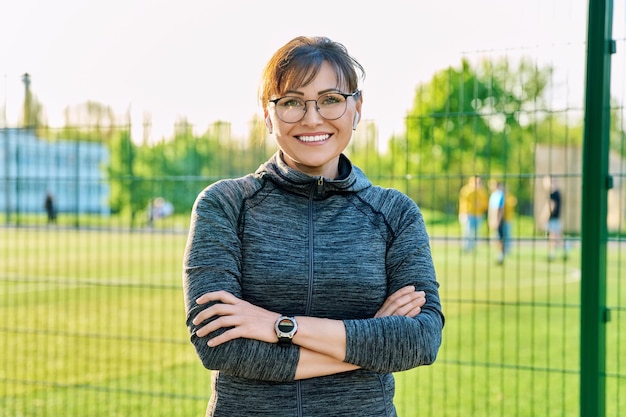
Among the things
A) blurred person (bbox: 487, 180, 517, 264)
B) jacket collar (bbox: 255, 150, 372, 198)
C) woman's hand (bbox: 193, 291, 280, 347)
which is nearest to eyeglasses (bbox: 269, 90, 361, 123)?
jacket collar (bbox: 255, 150, 372, 198)

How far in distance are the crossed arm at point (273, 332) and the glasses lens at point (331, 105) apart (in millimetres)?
490

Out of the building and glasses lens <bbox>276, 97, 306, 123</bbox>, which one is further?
the building

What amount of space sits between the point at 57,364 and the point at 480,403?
348 centimetres

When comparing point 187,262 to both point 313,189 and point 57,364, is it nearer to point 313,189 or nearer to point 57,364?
point 313,189

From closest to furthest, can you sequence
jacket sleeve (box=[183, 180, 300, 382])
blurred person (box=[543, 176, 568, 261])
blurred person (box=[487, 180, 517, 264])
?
1. jacket sleeve (box=[183, 180, 300, 382])
2. blurred person (box=[543, 176, 568, 261])
3. blurred person (box=[487, 180, 517, 264])

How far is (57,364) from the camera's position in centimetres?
626

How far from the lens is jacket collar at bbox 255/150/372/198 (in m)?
1.84

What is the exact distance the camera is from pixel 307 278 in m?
1.79

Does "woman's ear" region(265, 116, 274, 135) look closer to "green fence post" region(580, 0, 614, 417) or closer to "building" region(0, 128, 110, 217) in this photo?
"green fence post" region(580, 0, 614, 417)

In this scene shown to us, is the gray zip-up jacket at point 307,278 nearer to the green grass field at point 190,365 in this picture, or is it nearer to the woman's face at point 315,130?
the woman's face at point 315,130

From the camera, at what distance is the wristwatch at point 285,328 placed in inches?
68.3

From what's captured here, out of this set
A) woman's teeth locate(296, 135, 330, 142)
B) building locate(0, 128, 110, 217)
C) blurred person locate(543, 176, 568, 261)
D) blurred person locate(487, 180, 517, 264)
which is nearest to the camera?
woman's teeth locate(296, 135, 330, 142)

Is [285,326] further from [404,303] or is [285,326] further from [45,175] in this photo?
[45,175]

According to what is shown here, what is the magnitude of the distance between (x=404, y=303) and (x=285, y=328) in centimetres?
31
